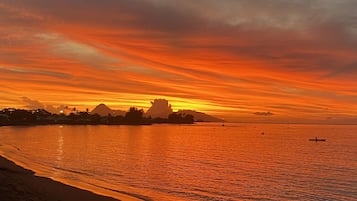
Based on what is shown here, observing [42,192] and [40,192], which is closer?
[40,192]

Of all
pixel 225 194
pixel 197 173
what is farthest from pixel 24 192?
pixel 197 173

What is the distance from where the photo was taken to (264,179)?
143 ft

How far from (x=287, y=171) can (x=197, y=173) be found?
13.8m

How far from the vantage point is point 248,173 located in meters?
48.6

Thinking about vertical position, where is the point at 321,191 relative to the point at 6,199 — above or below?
below

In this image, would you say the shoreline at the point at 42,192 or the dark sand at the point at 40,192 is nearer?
the dark sand at the point at 40,192

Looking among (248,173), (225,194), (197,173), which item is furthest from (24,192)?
(248,173)

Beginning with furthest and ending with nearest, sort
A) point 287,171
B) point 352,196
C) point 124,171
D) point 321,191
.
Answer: point 287,171
point 124,171
point 321,191
point 352,196

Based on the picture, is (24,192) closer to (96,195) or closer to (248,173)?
(96,195)

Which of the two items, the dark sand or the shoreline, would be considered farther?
the shoreline

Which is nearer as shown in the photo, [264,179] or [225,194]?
[225,194]

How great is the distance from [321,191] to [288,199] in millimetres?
6345

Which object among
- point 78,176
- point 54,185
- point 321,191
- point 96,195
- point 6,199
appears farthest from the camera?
point 78,176

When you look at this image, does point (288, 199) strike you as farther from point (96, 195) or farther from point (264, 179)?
point (96, 195)
